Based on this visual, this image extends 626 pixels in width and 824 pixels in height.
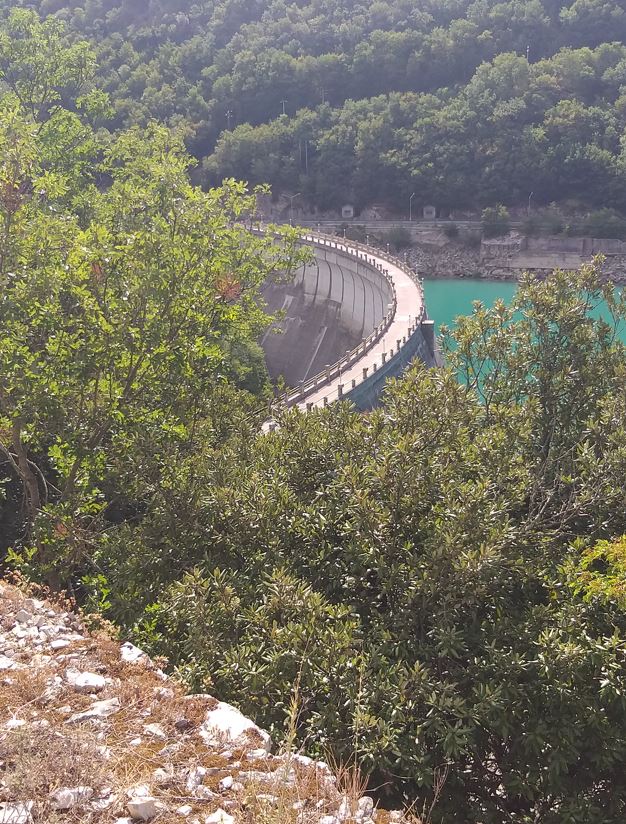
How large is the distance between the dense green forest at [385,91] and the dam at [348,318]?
28.3 m

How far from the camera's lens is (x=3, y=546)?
41.4 ft

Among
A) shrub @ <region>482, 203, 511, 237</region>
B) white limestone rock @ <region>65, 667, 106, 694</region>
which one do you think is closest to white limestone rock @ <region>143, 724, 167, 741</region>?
white limestone rock @ <region>65, 667, 106, 694</region>

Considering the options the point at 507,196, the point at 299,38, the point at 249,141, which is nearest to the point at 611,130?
the point at 507,196

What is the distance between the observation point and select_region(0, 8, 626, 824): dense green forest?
7.04 m

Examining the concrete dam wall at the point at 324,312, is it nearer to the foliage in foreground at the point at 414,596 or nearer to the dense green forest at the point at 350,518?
the dense green forest at the point at 350,518

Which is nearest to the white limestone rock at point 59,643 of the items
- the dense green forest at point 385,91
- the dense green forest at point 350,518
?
the dense green forest at point 350,518

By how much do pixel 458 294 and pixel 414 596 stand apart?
66.4 metres

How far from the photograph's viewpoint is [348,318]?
175 feet

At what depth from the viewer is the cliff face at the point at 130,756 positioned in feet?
16.7

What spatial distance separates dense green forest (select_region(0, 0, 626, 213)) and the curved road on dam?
30.9m

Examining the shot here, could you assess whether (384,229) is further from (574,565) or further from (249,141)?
(574,565)

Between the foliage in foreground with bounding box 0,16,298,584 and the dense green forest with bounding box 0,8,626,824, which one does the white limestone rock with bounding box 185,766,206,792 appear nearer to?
the dense green forest with bounding box 0,8,626,824

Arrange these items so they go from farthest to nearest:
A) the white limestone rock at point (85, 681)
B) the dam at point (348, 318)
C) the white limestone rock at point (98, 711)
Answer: the dam at point (348, 318) → the white limestone rock at point (85, 681) → the white limestone rock at point (98, 711)

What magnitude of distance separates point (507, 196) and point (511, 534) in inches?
3308
